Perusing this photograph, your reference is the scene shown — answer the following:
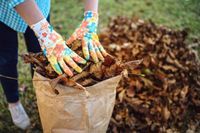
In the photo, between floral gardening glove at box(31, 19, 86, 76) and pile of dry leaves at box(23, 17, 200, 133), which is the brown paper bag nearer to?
floral gardening glove at box(31, 19, 86, 76)

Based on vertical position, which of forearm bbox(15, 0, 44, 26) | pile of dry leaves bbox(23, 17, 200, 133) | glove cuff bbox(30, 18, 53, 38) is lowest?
pile of dry leaves bbox(23, 17, 200, 133)

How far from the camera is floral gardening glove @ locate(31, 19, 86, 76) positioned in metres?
1.61

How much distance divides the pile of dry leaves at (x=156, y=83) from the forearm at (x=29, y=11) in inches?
30.7

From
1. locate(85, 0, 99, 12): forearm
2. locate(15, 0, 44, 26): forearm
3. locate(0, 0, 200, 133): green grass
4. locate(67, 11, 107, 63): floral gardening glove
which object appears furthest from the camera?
locate(0, 0, 200, 133): green grass

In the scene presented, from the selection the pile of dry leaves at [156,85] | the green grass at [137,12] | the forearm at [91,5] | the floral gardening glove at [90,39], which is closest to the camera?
the floral gardening glove at [90,39]

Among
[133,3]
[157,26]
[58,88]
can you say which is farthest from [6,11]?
[133,3]

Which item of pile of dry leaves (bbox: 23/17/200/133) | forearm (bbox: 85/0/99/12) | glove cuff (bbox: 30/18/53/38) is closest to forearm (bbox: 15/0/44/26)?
glove cuff (bbox: 30/18/53/38)

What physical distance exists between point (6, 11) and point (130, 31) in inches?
63.8

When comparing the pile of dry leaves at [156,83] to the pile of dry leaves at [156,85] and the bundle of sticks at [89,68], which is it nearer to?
the pile of dry leaves at [156,85]

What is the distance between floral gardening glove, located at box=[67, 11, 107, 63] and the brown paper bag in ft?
0.49

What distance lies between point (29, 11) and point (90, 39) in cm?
34

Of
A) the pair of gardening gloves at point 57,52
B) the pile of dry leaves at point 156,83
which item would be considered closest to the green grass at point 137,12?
the pile of dry leaves at point 156,83

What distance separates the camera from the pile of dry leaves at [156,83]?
2387 mm

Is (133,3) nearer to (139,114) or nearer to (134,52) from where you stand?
(134,52)
